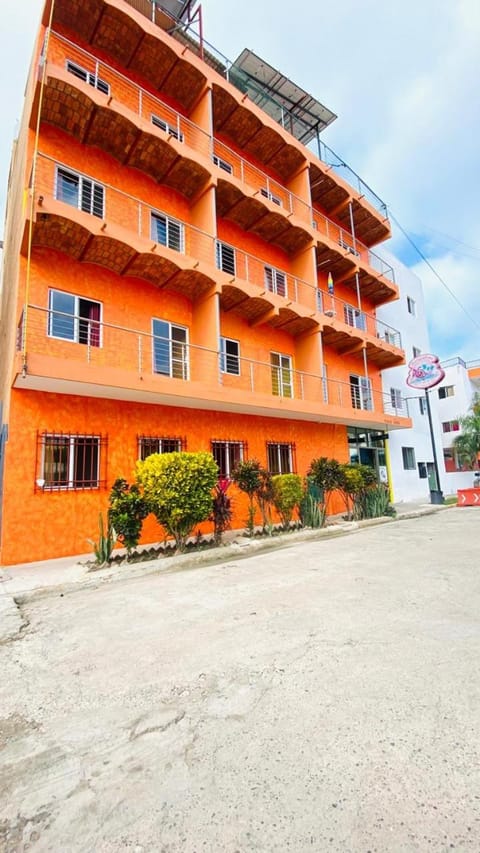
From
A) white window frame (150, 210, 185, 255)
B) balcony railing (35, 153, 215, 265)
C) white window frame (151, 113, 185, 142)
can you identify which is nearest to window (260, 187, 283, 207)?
white window frame (151, 113, 185, 142)

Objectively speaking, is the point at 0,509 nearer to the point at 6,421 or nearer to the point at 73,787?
the point at 6,421

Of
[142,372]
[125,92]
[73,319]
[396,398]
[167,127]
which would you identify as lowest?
[142,372]

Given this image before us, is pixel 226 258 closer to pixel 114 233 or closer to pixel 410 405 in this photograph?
pixel 114 233

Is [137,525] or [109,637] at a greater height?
[137,525]

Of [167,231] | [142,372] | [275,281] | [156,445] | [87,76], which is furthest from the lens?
[275,281]

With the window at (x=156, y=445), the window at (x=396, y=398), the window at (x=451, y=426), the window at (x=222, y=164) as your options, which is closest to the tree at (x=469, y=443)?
the window at (x=451, y=426)

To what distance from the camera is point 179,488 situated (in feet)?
26.7

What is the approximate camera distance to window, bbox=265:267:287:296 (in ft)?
52.1

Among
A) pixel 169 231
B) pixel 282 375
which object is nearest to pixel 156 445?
pixel 282 375

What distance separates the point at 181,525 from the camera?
28.0 ft

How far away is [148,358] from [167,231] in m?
4.59

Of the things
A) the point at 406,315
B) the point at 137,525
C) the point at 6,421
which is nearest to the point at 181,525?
the point at 137,525

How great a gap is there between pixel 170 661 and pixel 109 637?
3.40 ft

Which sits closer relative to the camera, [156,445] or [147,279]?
[156,445]
